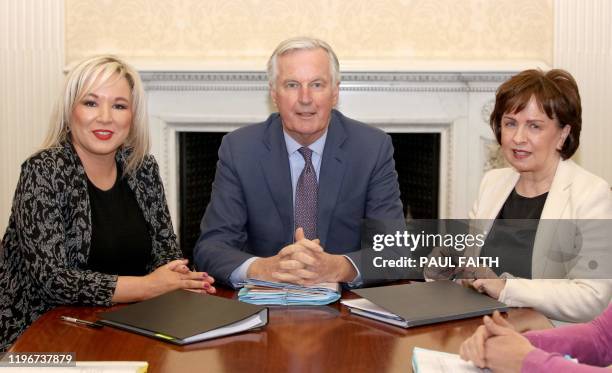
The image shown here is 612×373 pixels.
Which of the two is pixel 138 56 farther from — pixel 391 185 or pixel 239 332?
pixel 239 332

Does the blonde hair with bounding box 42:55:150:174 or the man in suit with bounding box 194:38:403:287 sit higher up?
the blonde hair with bounding box 42:55:150:174

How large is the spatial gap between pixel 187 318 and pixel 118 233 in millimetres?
695

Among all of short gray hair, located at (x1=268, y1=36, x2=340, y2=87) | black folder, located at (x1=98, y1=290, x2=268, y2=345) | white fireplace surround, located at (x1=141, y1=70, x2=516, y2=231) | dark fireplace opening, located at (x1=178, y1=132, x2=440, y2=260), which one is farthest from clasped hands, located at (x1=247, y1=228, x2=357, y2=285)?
dark fireplace opening, located at (x1=178, y1=132, x2=440, y2=260)

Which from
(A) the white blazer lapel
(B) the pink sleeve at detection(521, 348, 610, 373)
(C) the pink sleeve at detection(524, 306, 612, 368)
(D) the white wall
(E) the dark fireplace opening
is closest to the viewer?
(B) the pink sleeve at detection(521, 348, 610, 373)

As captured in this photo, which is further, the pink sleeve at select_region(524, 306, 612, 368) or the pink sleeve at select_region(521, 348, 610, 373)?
the pink sleeve at select_region(524, 306, 612, 368)

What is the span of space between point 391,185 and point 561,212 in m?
0.52

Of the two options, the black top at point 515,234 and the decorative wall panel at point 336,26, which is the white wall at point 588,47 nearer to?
the decorative wall panel at point 336,26

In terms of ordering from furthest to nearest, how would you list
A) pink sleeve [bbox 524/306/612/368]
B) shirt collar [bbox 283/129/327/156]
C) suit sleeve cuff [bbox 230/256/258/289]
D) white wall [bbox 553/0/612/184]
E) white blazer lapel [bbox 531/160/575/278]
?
1. white wall [bbox 553/0/612/184]
2. shirt collar [bbox 283/129/327/156]
3. white blazer lapel [bbox 531/160/575/278]
4. suit sleeve cuff [bbox 230/256/258/289]
5. pink sleeve [bbox 524/306/612/368]

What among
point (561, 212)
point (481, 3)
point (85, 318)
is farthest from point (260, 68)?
point (85, 318)

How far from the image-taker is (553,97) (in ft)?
7.14

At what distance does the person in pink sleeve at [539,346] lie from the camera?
128cm

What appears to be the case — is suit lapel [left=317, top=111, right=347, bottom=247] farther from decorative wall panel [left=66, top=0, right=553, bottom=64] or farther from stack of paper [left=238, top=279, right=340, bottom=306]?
Answer: decorative wall panel [left=66, top=0, right=553, bottom=64]

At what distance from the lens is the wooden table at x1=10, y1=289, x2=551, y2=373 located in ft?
4.47

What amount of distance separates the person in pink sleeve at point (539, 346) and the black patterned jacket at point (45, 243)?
914 millimetres
